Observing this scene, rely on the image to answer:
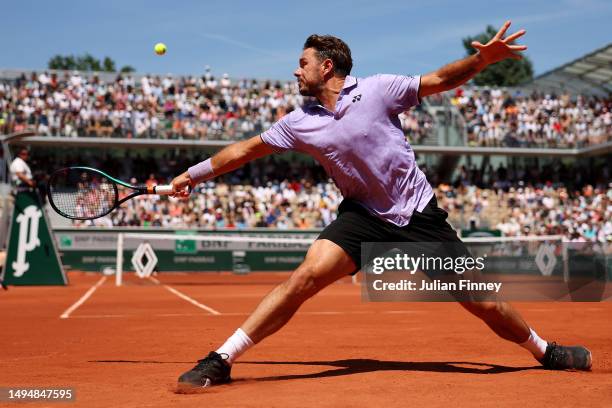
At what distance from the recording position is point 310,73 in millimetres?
5141

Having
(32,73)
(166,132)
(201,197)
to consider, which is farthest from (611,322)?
(32,73)

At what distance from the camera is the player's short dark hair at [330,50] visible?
516 centimetres

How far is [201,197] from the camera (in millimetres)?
31234

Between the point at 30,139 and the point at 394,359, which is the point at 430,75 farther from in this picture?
the point at 30,139

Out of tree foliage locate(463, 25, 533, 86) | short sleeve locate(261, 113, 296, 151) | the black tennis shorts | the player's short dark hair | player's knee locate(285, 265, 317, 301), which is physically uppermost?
tree foliage locate(463, 25, 533, 86)

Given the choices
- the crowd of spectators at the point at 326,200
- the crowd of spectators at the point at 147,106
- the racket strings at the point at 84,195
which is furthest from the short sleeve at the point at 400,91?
the crowd of spectators at the point at 147,106

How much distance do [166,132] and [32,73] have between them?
6060 millimetres

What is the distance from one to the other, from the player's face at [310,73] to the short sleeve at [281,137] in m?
0.21

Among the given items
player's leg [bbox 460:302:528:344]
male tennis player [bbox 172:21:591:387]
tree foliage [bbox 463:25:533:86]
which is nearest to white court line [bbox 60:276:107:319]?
male tennis player [bbox 172:21:591:387]

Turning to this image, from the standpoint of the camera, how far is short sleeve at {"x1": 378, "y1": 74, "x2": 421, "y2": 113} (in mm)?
4945

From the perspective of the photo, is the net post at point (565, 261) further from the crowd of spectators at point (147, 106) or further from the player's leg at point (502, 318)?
the crowd of spectators at point (147, 106)

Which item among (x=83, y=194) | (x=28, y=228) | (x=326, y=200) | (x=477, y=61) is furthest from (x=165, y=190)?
(x=326, y=200)

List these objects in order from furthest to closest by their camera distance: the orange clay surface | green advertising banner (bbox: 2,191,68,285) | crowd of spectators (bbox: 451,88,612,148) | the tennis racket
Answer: crowd of spectators (bbox: 451,88,612,148) < green advertising banner (bbox: 2,191,68,285) < the tennis racket < the orange clay surface

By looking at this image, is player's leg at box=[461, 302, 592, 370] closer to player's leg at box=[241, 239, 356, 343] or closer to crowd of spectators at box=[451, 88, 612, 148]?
player's leg at box=[241, 239, 356, 343]
